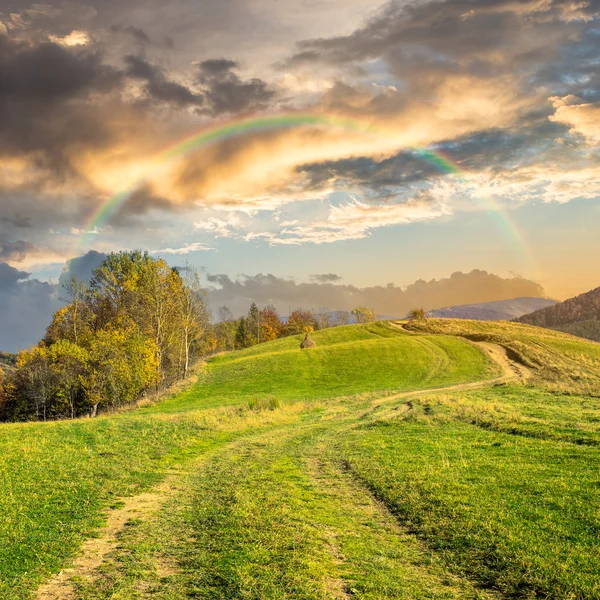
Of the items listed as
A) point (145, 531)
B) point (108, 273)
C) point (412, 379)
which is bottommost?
point (412, 379)

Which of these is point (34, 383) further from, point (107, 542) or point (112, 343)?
point (107, 542)

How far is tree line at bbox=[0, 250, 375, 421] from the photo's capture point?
240ft

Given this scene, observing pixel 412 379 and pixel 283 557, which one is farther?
pixel 412 379

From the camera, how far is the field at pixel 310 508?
399 inches

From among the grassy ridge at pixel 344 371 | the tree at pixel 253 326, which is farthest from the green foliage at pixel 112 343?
the tree at pixel 253 326

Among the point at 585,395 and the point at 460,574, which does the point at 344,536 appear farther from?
the point at 585,395

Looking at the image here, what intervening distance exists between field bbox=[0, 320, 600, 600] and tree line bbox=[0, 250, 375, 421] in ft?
139

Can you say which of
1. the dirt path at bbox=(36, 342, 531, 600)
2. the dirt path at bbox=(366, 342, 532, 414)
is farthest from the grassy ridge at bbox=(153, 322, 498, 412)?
the dirt path at bbox=(36, 342, 531, 600)

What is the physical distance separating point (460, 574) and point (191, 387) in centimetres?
6612

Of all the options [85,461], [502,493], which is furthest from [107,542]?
[502,493]

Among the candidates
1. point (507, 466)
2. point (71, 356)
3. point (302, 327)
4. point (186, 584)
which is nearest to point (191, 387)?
point (71, 356)

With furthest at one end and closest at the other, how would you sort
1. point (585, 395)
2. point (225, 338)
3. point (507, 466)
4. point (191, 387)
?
point (225, 338) → point (191, 387) → point (585, 395) → point (507, 466)

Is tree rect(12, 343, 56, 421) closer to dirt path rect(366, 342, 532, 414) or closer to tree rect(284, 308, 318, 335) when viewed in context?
dirt path rect(366, 342, 532, 414)

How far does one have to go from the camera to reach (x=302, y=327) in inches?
7047
